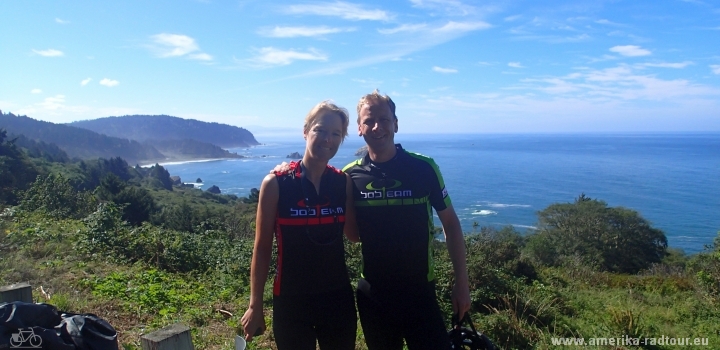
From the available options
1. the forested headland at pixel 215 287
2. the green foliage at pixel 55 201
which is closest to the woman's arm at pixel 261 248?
the forested headland at pixel 215 287

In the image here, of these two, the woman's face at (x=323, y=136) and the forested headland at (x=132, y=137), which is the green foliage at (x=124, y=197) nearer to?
the woman's face at (x=323, y=136)

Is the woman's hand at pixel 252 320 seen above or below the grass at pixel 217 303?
above

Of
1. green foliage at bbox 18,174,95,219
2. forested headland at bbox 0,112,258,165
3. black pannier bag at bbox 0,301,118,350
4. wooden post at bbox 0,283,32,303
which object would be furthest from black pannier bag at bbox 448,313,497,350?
forested headland at bbox 0,112,258,165

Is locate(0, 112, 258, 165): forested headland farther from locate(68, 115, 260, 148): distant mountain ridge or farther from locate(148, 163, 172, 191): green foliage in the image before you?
locate(148, 163, 172, 191): green foliage

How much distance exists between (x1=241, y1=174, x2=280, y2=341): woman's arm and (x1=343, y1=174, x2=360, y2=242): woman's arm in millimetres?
412

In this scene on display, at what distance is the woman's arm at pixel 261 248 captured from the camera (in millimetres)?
2293

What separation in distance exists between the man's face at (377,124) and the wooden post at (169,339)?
1.34 meters

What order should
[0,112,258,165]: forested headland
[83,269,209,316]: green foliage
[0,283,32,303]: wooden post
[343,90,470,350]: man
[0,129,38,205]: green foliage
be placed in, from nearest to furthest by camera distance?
1. [343,90,470,350]: man
2. [0,283,32,303]: wooden post
3. [83,269,209,316]: green foliage
4. [0,129,38,205]: green foliage
5. [0,112,258,165]: forested headland

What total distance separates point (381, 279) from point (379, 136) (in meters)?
0.80

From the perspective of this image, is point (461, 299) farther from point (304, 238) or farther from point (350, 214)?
point (304, 238)

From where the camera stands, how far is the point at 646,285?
9.93 metres

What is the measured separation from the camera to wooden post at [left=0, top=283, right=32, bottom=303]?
9.34ft

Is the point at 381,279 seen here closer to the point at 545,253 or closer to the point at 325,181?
the point at 325,181

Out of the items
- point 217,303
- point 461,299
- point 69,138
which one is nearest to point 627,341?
point 461,299
